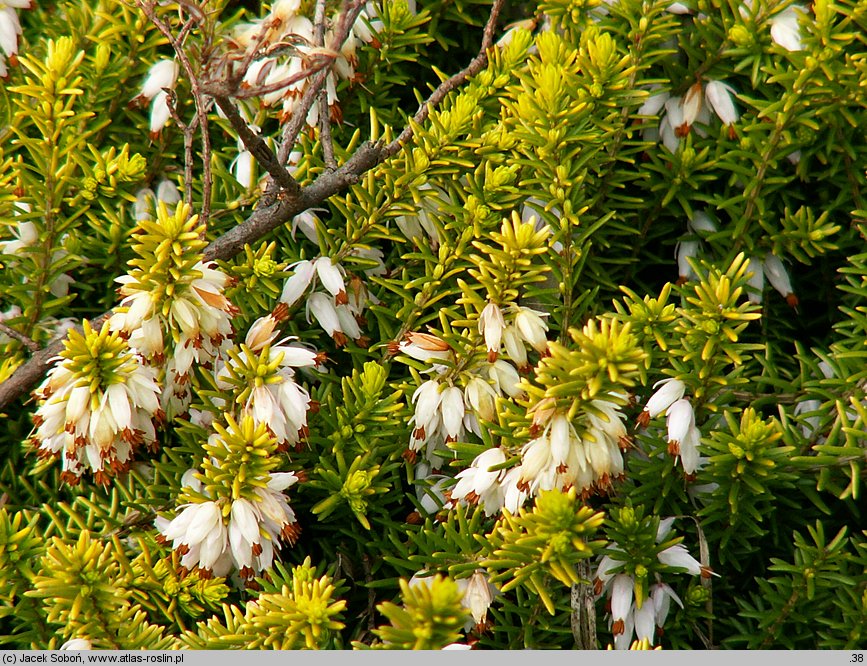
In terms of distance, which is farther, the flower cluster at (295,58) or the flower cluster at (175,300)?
the flower cluster at (295,58)

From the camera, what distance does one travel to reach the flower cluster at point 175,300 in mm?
1494

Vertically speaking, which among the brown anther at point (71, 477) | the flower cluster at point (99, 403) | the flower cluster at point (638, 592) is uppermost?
the flower cluster at point (99, 403)

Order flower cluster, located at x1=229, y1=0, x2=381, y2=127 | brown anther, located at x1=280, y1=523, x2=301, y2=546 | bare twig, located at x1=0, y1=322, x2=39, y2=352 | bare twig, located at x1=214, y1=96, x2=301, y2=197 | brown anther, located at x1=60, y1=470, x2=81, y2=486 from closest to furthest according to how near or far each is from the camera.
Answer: bare twig, located at x1=214, y1=96, x2=301, y2=197, brown anther, located at x1=280, y1=523, x2=301, y2=546, brown anther, located at x1=60, y1=470, x2=81, y2=486, bare twig, located at x1=0, y1=322, x2=39, y2=352, flower cluster, located at x1=229, y1=0, x2=381, y2=127

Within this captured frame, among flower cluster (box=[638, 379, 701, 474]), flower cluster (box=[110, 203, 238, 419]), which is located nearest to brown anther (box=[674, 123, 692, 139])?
flower cluster (box=[638, 379, 701, 474])

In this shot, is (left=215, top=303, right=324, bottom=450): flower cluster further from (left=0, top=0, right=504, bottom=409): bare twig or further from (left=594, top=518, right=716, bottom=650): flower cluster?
(left=594, top=518, right=716, bottom=650): flower cluster

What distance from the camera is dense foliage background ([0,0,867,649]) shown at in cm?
153

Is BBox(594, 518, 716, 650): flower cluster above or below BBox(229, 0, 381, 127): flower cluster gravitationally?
below

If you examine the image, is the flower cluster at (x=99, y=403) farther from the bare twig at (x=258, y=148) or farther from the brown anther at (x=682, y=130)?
the brown anther at (x=682, y=130)

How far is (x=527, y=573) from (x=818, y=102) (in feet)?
4.04

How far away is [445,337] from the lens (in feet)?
5.39

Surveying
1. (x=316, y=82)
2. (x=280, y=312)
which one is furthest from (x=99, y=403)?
(x=316, y=82)

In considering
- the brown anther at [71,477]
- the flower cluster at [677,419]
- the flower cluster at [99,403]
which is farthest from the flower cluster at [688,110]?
the brown anther at [71,477]

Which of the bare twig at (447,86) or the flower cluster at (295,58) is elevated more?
the flower cluster at (295,58)

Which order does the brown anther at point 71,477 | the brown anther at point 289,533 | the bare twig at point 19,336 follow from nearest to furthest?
the brown anther at point 289,533
the brown anther at point 71,477
the bare twig at point 19,336
